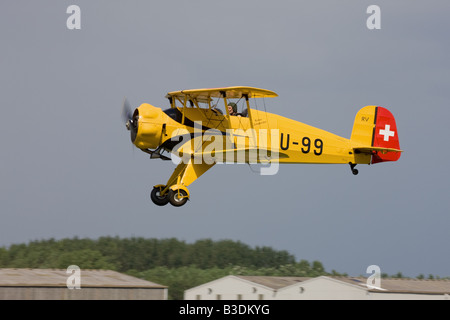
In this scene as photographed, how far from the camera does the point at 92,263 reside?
4478cm

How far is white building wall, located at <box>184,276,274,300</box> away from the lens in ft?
100

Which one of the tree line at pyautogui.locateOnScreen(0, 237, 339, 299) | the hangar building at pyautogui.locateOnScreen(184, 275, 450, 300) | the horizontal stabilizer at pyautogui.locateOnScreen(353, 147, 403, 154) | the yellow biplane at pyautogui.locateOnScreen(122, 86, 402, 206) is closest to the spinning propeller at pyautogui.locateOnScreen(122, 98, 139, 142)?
the yellow biplane at pyautogui.locateOnScreen(122, 86, 402, 206)

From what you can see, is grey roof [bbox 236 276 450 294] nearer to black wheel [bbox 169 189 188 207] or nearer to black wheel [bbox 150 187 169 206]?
black wheel [bbox 150 187 169 206]

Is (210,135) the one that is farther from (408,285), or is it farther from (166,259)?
(166,259)

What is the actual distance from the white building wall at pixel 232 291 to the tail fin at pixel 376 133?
959 cm

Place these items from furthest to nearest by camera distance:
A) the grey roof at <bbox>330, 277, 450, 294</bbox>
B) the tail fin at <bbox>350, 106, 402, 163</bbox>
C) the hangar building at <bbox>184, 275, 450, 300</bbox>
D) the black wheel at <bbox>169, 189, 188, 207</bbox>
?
1. the grey roof at <bbox>330, 277, 450, 294</bbox>
2. the hangar building at <bbox>184, 275, 450, 300</bbox>
3. the tail fin at <bbox>350, 106, 402, 163</bbox>
4. the black wheel at <bbox>169, 189, 188, 207</bbox>

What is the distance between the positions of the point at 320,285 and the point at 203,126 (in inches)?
496

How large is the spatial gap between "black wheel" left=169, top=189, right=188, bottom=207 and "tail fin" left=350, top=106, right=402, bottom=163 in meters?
6.03

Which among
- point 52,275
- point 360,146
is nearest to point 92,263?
point 52,275

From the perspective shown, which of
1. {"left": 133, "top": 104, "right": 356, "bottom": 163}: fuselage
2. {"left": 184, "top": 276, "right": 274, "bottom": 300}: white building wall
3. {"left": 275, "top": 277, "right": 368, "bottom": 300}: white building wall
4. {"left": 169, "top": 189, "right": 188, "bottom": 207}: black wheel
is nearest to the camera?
{"left": 169, "top": 189, "right": 188, "bottom": 207}: black wheel

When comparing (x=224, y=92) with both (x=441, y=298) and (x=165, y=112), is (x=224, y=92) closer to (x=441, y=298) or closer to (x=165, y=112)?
(x=165, y=112)

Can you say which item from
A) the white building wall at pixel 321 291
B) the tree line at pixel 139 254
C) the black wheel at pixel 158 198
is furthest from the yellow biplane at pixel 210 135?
the tree line at pixel 139 254

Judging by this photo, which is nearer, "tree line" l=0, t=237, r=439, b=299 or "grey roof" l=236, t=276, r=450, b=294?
"grey roof" l=236, t=276, r=450, b=294

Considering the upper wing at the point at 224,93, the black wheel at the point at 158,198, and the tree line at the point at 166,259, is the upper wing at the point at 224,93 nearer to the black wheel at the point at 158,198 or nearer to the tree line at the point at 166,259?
the black wheel at the point at 158,198
